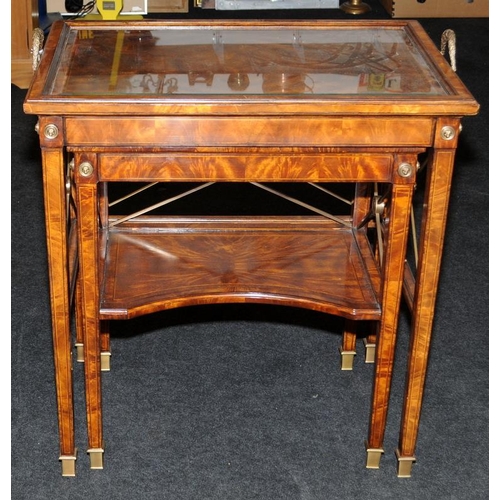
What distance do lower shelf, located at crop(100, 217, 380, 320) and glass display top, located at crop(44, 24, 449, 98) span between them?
0.44 m

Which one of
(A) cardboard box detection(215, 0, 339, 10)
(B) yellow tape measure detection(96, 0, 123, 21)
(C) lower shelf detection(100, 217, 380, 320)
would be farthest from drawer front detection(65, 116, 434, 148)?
(A) cardboard box detection(215, 0, 339, 10)

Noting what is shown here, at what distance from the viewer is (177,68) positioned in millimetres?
2203

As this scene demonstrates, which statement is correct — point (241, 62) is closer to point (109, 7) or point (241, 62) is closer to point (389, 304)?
point (389, 304)

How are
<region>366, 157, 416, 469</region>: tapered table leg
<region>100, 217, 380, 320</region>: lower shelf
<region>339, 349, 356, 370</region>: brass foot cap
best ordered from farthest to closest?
<region>339, 349, 356, 370</region>: brass foot cap
<region>100, 217, 380, 320</region>: lower shelf
<region>366, 157, 416, 469</region>: tapered table leg

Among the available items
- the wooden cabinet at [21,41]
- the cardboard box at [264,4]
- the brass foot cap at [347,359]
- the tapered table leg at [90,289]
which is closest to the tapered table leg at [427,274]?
the brass foot cap at [347,359]

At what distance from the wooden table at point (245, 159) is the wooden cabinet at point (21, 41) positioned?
80.6 inches

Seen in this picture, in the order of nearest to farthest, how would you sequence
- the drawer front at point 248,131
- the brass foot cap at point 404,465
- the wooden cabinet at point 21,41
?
the drawer front at point 248,131 < the brass foot cap at point 404,465 < the wooden cabinet at point 21,41

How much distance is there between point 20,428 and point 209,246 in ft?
2.08

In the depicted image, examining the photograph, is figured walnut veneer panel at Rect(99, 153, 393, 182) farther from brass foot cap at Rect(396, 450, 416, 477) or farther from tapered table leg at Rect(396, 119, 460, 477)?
brass foot cap at Rect(396, 450, 416, 477)

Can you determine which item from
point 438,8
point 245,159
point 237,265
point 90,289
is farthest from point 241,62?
point 438,8

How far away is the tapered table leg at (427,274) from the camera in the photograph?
205cm

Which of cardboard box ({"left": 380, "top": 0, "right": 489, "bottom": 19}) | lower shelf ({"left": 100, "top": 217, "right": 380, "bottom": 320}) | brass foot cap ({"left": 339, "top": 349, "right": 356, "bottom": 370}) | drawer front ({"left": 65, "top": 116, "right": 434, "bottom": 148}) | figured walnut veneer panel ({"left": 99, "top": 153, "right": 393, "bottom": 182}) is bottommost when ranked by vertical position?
brass foot cap ({"left": 339, "top": 349, "right": 356, "bottom": 370})

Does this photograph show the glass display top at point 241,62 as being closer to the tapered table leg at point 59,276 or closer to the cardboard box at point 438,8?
the tapered table leg at point 59,276

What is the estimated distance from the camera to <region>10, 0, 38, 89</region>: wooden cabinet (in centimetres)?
441
